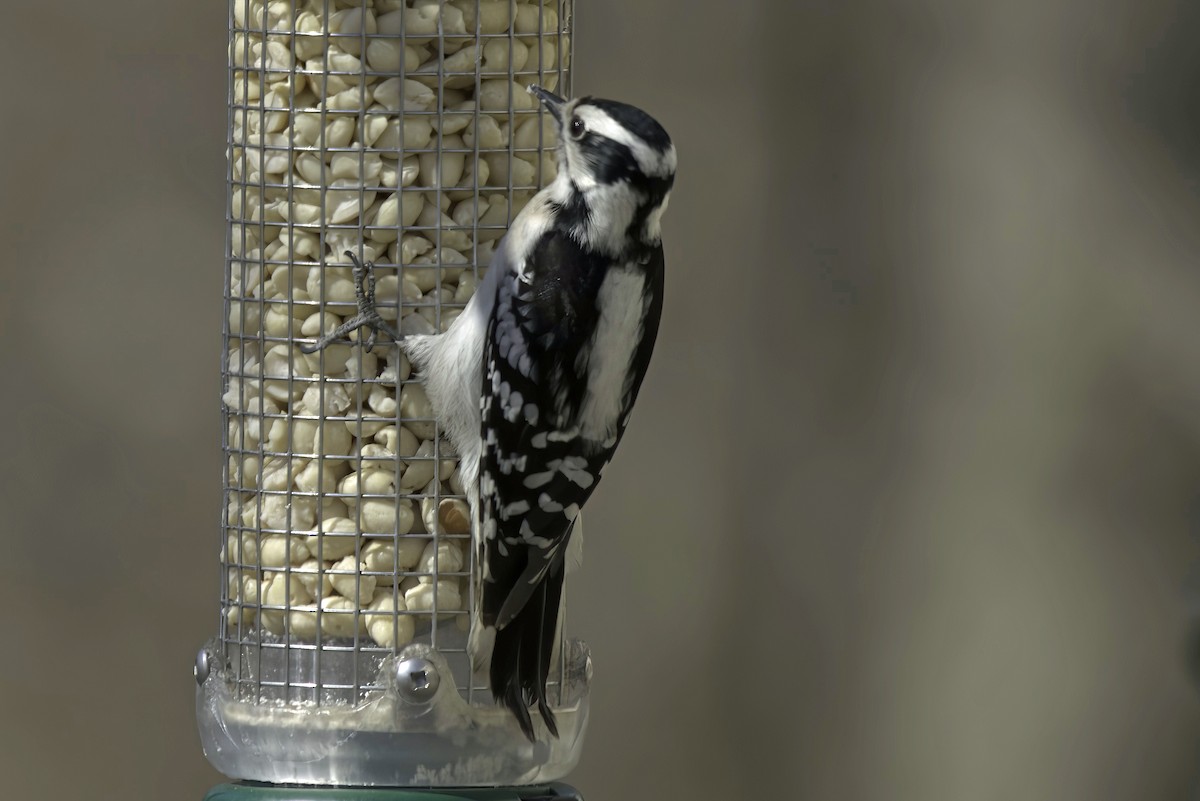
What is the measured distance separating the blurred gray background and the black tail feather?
4.18 feet

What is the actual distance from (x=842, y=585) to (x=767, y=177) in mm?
884

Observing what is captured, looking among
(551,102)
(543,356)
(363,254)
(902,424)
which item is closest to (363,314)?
(363,254)

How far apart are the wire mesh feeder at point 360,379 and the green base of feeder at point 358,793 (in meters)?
0.02

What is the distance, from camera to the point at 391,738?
2027 millimetres

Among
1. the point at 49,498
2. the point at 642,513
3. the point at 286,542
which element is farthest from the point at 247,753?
the point at 642,513

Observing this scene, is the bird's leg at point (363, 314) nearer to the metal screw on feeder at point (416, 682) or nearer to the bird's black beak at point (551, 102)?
the bird's black beak at point (551, 102)

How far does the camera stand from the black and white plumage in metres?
2.02

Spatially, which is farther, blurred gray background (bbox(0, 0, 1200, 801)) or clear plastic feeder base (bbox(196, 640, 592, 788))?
blurred gray background (bbox(0, 0, 1200, 801))

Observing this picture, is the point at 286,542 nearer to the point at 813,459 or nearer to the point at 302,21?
the point at 302,21

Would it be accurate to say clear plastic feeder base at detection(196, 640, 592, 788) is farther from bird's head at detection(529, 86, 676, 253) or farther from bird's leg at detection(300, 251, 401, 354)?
bird's head at detection(529, 86, 676, 253)

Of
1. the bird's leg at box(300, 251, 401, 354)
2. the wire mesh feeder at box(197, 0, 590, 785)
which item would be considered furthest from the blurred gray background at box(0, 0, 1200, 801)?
the bird's leg at box(300, 251, 401, 354)

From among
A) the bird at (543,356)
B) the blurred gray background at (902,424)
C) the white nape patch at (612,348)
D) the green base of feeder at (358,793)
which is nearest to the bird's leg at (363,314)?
the bird at (543,356)

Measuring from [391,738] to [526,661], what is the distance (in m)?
0.19

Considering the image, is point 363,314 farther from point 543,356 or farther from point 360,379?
point 543,356
